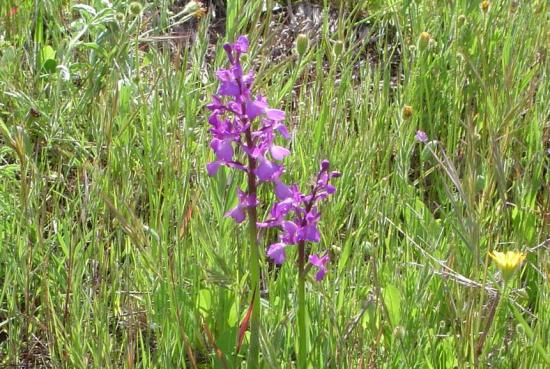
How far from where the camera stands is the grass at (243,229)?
55.9 inches

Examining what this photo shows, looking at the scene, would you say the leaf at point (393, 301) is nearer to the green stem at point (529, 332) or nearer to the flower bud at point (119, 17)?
the green stem at point (529, 332)

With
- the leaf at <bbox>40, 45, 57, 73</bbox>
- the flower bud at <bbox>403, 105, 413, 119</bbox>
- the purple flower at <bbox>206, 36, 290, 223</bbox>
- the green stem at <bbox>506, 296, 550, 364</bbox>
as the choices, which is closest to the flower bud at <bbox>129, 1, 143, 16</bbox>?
the leaf at <bbox>40, 45, 57, 73</bbox>

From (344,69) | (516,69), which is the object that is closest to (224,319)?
(344,69)

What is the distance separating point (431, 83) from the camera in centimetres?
236

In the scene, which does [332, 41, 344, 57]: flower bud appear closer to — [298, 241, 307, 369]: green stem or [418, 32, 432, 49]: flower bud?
[418, 32, 432, 49]: flower bud

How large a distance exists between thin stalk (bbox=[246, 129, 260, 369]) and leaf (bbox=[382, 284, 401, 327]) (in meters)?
0.31

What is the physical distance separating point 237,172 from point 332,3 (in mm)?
1701

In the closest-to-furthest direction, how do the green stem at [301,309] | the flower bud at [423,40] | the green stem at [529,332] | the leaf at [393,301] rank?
the green stem at [529,332]
the green stem at [301,309]
the leaf at [393,301]
the flower bud at [423,40]

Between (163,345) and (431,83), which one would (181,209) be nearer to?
(163,345)

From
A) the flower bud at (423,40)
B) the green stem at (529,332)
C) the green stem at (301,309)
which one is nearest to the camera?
the green stem at (529,332)

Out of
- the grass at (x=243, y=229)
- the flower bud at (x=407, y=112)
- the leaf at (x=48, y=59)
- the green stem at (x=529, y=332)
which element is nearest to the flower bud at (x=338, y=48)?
the grass at (x=243, y=229)

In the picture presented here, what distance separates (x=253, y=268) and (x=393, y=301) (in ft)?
1.29

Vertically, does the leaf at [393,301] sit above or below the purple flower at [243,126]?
below

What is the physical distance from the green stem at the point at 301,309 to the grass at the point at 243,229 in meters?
0.05
